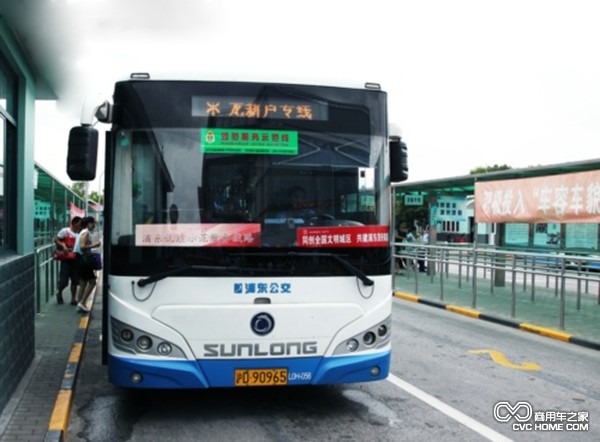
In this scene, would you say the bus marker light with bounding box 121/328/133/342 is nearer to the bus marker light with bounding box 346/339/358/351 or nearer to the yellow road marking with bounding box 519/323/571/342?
the bus marker light with bounding box 346/339/358/351

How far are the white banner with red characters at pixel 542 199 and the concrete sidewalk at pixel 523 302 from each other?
1.41m

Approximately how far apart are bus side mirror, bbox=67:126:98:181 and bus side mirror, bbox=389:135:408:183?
8.85ft

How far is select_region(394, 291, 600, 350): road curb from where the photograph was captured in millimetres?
9702

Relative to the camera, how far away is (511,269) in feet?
39.0

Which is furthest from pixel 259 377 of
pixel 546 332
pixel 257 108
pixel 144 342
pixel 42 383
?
pixel 546 332

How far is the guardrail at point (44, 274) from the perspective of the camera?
35.8ft

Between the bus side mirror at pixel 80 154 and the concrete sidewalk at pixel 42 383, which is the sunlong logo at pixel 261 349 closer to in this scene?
the concrete sidewalk at pixel 42 383

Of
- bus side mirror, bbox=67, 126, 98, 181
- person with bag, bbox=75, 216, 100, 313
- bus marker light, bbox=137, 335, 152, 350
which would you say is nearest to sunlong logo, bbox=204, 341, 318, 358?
bus marker light, bbox=137, 335, 152, 350

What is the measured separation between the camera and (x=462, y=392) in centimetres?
668

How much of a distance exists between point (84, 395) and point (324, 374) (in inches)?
104

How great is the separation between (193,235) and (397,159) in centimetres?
214

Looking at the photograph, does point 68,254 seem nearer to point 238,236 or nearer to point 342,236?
point 238,236

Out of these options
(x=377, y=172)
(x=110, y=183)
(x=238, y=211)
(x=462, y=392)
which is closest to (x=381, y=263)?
(x=377, y=172)

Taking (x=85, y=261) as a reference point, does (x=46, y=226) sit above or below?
above
